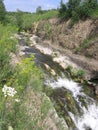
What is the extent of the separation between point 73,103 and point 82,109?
0.50 metres

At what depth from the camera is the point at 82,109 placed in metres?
13.2

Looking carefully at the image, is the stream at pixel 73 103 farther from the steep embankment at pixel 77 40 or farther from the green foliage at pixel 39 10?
the green foliage at pixel 39 10

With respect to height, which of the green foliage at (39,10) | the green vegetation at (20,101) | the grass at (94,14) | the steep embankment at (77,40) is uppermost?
the green vegetation at (20,101)

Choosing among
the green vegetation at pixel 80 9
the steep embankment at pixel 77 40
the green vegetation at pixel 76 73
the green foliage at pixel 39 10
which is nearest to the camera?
Answer: the green vegetation at pixel 76 73

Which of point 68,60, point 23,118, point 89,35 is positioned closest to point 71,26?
point 89,35

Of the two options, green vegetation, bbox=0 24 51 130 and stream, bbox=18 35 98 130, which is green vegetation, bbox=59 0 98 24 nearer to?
stream, bbox=18 35 98 130

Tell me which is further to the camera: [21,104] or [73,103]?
[73,103]

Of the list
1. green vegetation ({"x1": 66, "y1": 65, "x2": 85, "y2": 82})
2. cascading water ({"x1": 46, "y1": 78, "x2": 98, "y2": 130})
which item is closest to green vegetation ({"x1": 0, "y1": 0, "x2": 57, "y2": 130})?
cascading water ({"x1": 46, "y1": 78, "x2": 98, "y2": 130})

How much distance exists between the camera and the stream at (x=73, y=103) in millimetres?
12059

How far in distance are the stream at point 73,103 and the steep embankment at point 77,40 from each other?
11.8ft

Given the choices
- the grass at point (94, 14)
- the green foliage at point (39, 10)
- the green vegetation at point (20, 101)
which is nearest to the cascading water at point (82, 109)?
the green vegetation at point (20, 101)

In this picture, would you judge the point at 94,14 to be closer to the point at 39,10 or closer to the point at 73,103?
the point at 73,103

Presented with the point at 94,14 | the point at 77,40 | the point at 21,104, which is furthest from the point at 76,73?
the point at 21,104

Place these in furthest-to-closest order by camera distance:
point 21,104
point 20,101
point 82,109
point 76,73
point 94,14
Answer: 1. point 94,14
2. point 76,73
3. point 82,109
4. point 20,101
5. point 21,104
